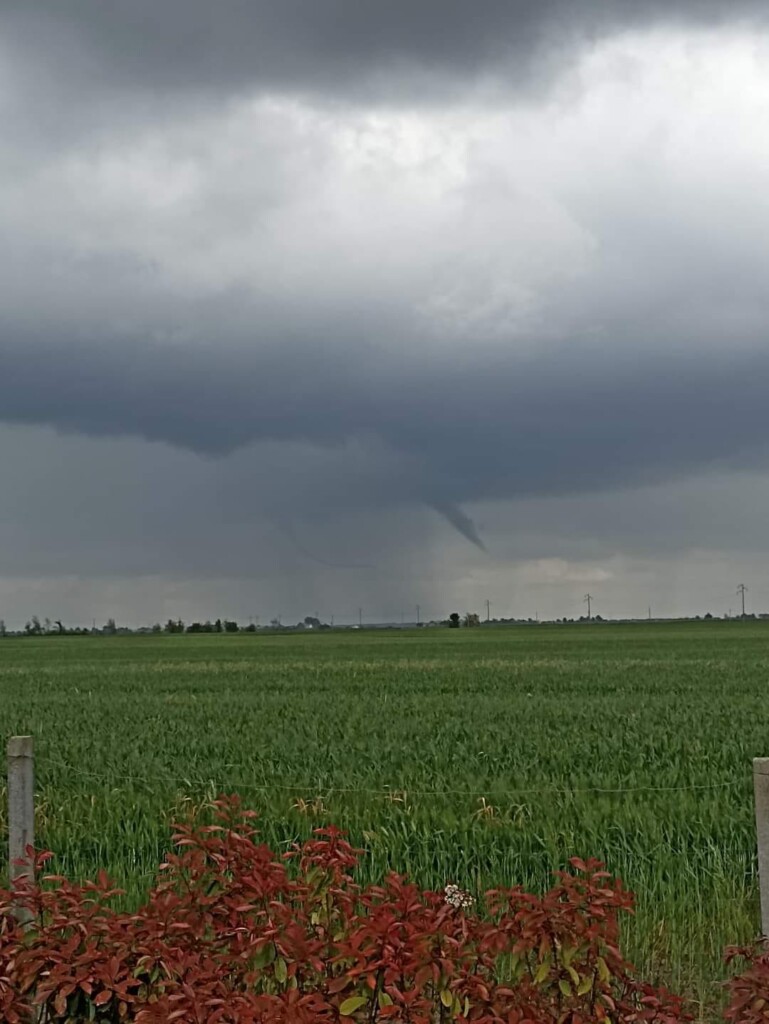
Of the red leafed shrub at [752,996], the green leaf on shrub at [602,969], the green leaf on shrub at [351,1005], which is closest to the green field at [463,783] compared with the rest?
the red leafed shrub at [752,996]

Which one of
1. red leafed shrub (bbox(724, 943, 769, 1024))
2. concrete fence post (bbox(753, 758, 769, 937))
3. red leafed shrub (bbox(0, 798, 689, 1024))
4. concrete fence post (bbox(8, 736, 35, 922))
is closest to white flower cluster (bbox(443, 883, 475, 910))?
red leafed shrub (bbox(0, 798, 689, 1024))

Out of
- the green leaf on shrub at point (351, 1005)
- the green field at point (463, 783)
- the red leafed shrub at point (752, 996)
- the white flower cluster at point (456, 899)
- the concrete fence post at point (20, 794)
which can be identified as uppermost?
the concrete fence post at point (20, 794)

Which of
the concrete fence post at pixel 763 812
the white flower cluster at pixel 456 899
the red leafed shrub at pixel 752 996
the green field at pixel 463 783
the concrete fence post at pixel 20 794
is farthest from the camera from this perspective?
the green field at pixel 463 783

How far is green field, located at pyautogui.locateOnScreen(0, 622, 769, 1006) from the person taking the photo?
9.73m

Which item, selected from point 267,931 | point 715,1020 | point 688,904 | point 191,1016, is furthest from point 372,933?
point 688,904

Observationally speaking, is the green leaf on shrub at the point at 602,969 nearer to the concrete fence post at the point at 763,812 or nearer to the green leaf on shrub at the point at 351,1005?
the green leaf on shrub at the point at 351,1005

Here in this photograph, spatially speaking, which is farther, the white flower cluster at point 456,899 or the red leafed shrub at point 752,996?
the white flower cluster at point 456,899

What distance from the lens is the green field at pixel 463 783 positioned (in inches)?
383

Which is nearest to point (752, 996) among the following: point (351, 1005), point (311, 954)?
point (351, 1005)

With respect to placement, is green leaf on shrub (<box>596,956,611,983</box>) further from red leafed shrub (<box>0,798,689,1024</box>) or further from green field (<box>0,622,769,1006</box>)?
green field (<box>0,622,769,1006</box>)

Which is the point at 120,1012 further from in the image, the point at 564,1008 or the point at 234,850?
the point at 564,1008

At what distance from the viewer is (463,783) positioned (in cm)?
1329

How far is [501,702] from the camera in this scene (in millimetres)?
27781

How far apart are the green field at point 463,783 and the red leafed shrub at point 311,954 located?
274 cm
